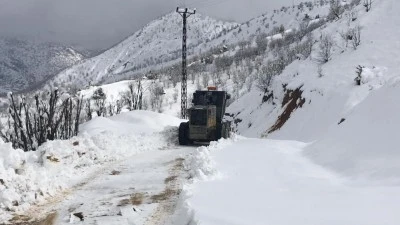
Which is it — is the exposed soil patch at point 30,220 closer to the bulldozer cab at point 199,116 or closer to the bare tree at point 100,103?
the bulldozer cab at point 199,116

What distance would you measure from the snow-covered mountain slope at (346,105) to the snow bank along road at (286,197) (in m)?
1.20

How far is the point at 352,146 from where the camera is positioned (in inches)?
585

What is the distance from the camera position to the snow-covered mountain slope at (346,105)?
538 inches

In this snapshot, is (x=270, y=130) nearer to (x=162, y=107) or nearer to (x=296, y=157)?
(x=296, y=157)

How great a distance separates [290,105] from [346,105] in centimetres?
1040

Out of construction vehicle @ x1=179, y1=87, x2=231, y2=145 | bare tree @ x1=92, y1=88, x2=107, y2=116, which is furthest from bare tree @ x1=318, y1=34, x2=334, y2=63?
bare tree @ x1=92, y1=88, x2=107, y2=116

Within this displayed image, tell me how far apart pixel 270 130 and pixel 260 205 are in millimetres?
34781

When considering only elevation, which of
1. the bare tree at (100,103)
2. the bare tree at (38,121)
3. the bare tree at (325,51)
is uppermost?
the bare tree at (325,51)

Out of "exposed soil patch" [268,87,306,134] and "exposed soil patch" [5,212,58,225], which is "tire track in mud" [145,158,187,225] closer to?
"exposed soil patch" [5,212,58,225]

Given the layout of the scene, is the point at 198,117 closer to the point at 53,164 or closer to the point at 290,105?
the point at 53,164

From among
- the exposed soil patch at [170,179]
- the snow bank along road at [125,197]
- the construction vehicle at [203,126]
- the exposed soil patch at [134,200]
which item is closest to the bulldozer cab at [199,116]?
the construction vehicle at [203,126]

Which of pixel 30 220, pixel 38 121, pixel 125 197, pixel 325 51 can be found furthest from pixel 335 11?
pixel 30 220

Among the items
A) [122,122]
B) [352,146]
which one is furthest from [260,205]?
[122,122]

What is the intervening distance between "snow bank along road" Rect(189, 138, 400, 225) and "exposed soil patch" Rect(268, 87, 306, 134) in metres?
26.5
